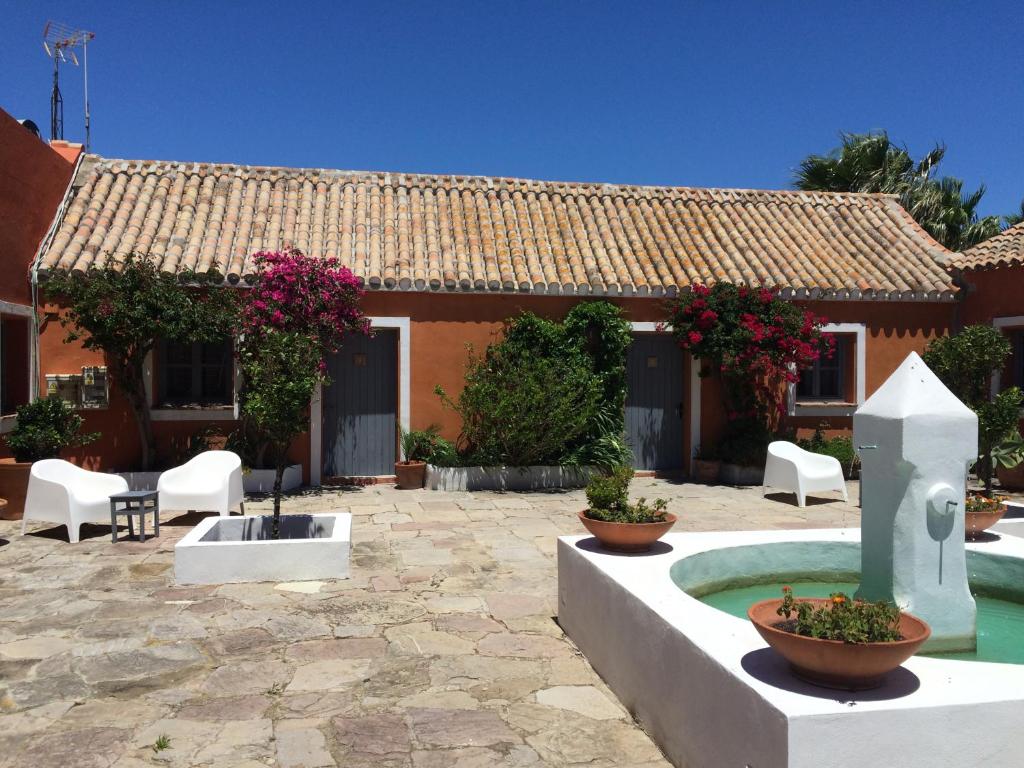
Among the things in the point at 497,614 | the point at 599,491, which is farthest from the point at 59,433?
the point at 599,491

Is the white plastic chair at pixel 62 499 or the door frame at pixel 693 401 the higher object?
the door frame at pixel 693 401

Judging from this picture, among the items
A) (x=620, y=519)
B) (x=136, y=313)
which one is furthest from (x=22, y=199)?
(x=620, y=519)

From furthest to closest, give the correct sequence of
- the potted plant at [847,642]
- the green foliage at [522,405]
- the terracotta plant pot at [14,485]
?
the green foliage at [522,405]
the terracotta plant pot at [14,485]
the potted plant at [847,642]

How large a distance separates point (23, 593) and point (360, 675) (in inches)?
127

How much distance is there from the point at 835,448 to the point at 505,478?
4999 mm

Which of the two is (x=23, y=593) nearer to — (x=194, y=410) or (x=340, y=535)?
(x=340, y=535)

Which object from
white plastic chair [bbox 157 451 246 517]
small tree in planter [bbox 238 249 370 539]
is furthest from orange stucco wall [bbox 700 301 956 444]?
white plastic chair [bbox 157 451 246 517]

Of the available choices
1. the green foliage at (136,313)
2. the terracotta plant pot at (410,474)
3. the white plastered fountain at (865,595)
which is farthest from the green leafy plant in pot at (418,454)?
the white plastered fountain at (865,595)

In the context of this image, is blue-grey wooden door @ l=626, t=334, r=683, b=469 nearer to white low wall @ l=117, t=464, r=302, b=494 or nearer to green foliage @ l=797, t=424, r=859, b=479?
green foliage @ l=797, t=424, r=859, b=479

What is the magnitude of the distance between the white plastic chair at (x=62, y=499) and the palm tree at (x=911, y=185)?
15.4 meters

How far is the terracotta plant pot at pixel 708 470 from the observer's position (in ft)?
41.0

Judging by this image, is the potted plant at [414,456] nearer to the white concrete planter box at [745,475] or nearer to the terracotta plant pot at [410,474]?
the terracotta plant pot at [410,474]

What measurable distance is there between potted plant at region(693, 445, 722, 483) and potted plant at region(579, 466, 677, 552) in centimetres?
717

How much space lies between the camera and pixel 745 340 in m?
11.8
